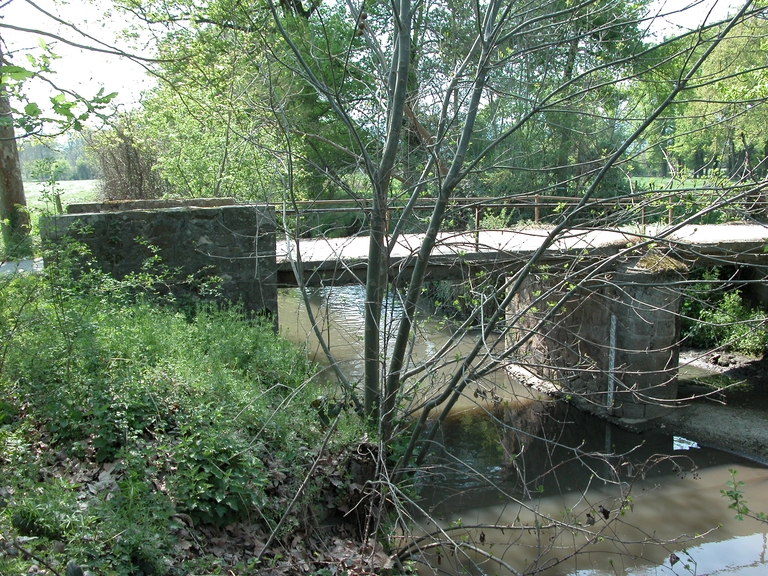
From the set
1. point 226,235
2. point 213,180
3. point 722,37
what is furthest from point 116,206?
point 722,37

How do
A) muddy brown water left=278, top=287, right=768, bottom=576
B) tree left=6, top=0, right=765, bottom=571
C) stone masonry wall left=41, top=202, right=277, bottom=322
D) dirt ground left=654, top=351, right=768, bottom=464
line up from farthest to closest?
dirt ground left=654, top=351, right=768, bottom=464 < stone masonry wall left=41, top=202, right=277, bottom=322 < muddy brown water left=278, top=287, right=768, bottom=576 < tree left=6, top=0, right=765, bottom=571

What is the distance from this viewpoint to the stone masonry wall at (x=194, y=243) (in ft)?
24.6

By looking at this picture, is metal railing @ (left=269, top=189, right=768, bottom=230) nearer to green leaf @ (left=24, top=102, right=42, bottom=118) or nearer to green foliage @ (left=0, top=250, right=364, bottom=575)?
green foliage @ (left=0, top=250, right=364, bottom=575)

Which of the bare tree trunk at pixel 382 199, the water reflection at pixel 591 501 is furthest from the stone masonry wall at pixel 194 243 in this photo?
the water reflection at pixel 591 501

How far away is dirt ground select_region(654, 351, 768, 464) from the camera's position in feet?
33.2

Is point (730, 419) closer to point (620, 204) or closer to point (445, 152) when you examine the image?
point (445, 152)

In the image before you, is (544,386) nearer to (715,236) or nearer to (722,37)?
(715,236)

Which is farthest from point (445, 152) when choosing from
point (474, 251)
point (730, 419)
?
point (730, 419)

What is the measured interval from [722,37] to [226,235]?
6.05 metres

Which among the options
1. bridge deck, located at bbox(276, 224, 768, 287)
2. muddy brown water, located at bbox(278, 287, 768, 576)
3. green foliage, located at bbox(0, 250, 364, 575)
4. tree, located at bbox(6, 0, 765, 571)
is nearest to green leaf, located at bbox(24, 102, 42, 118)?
tree, located at bbox(6, 0, 765, 571)

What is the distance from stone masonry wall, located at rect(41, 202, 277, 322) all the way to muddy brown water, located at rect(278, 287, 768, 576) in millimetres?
936

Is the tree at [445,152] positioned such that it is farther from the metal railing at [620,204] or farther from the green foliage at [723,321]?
the green foliage at [723,321]

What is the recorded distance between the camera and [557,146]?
63.1 feet

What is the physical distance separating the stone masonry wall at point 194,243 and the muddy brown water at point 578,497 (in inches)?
36.8
